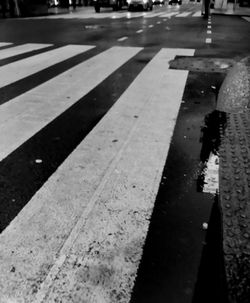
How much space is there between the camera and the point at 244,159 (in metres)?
2.37

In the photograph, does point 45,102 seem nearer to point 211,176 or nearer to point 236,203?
point 211,176

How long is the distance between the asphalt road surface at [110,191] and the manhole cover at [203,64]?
3.13 feet

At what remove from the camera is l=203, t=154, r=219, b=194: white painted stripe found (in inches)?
103

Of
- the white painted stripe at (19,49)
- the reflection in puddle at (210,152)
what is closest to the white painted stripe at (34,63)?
the white painted stripe at (19,49)

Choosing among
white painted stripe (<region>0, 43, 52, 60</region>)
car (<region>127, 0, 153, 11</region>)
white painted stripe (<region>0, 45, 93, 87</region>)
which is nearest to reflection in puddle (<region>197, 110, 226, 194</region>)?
white painted stripe (<region>0, 45, 93, 87</region>)

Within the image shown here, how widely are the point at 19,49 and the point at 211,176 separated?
7971 mm

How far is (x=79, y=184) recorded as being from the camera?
→ 2.69m

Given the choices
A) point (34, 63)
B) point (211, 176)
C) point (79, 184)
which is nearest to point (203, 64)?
point (34, 63)

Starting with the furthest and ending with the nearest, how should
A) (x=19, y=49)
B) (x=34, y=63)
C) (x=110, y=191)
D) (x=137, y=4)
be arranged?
(x=137, y=4) < (x=19, y=49) < (x=34, y=63) < (x=110, y=191)

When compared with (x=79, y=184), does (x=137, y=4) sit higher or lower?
lower

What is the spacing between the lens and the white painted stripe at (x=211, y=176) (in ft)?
8.60

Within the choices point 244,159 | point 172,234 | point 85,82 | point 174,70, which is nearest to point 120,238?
point 172,234

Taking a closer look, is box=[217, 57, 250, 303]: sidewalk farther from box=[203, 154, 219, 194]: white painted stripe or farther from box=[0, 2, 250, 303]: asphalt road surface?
box=[203, 154, 219, 194]: white painted stripe

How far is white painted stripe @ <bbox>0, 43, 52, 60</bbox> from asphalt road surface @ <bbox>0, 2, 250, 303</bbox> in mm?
3073
